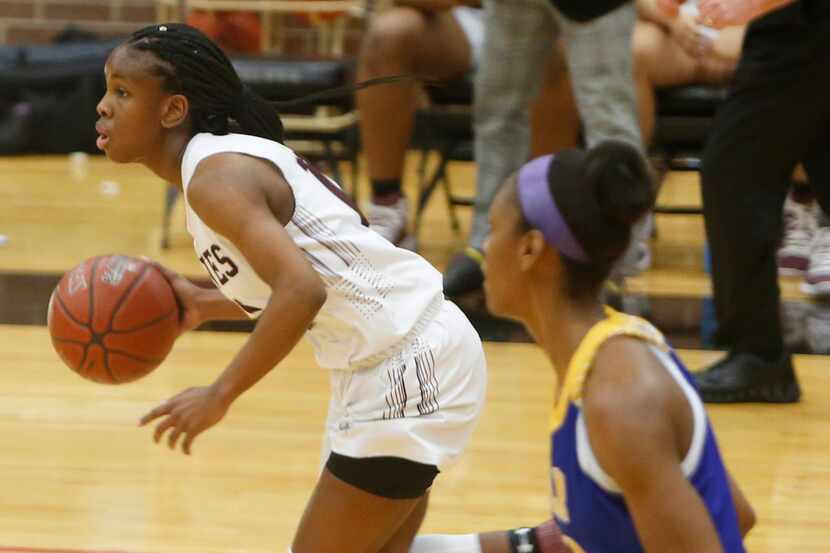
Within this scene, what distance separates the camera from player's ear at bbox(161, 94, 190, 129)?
2.65 metres

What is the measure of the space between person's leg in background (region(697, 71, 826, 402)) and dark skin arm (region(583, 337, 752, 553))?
2.23m

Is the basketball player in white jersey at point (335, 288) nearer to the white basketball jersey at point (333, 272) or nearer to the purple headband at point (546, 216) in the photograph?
the white basketball jersey at point (333, 272)

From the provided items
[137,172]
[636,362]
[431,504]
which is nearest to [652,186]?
[636,362]

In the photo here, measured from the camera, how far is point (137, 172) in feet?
28.3

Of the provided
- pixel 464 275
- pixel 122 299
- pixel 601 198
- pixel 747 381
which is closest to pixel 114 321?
pixel 122 299

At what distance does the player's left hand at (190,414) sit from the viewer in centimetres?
236

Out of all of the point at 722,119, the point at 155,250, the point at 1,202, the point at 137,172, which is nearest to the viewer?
the point at 722,119

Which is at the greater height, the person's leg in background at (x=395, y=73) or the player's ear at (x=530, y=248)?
the player's ear at (x=530, y=248)

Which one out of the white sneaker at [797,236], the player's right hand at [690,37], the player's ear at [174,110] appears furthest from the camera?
the white sneaker at [797,236]

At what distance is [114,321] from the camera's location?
2740 millimetres

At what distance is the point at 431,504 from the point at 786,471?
41.3 inches

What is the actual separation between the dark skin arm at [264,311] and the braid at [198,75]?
286mm

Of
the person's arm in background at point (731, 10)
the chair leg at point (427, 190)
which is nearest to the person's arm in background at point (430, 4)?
the chair leg at point (427, 190)

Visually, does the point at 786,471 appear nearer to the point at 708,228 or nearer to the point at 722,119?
the point at 708,228
